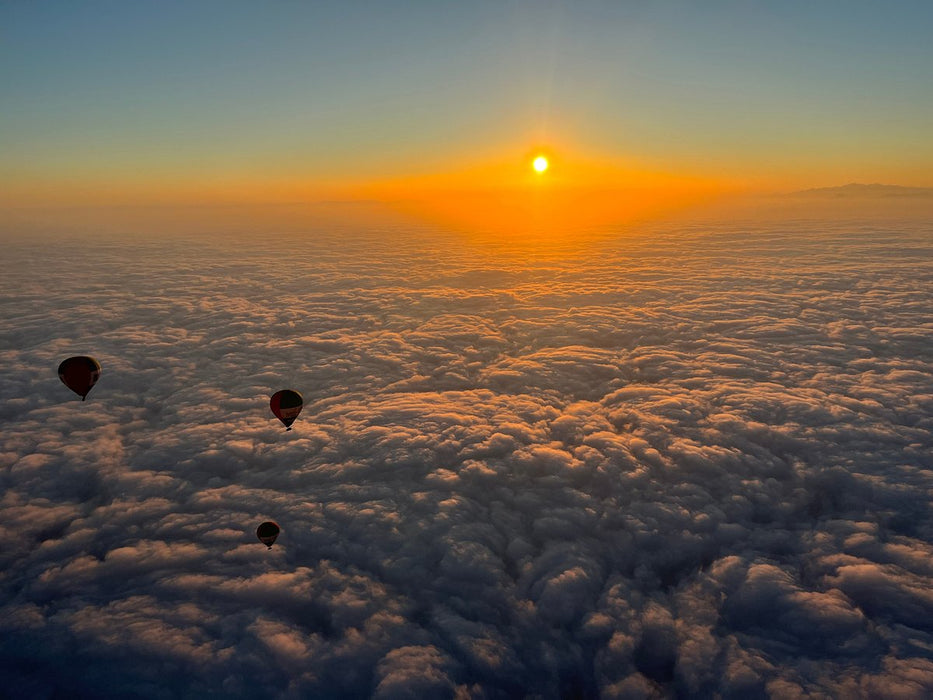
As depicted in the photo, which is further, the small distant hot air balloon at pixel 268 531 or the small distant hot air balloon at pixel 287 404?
the small distant hot air balloon at pixel 287 404

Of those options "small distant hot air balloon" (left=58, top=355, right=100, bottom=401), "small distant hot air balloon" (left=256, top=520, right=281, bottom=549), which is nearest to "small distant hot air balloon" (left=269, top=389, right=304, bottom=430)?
"small distant hot air balloon" (left=256, top=520, right=281, bottom=549)

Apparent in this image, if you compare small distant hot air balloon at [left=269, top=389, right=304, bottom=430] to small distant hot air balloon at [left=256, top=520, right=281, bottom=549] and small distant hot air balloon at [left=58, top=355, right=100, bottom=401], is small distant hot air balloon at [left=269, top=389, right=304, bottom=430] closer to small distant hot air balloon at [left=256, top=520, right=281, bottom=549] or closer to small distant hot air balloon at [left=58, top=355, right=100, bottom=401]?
small distant hot air balloon at [left=256, top=520, right=281, bottom=549]

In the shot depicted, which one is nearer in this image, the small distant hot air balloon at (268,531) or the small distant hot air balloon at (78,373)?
the small distant hot air balloon at (268,531)

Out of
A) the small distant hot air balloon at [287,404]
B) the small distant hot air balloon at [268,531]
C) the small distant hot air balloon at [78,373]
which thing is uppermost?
the small distant hot air balloon at [78,373]

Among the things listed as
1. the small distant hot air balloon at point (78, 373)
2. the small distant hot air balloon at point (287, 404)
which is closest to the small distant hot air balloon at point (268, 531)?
the small distant hot air balloon at point (287, 404)

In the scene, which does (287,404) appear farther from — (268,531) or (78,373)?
(78,373)

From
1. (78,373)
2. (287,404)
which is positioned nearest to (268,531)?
(287,404)

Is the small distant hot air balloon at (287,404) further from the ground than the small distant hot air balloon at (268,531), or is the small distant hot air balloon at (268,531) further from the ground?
the small distant hot air balloon at (287,404)

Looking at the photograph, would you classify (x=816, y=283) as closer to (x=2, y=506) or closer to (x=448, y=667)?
(x=448, y=667)

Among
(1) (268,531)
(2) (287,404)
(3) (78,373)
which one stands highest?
(3) (78,373)

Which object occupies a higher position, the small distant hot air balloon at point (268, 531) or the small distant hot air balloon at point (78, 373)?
the small distant hot air balloon at point (78, 373)

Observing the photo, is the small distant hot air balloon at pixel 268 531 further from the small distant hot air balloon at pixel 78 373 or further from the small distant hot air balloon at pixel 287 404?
the small distant hot air balloon at pixel 78 373

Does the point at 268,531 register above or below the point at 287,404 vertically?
below
